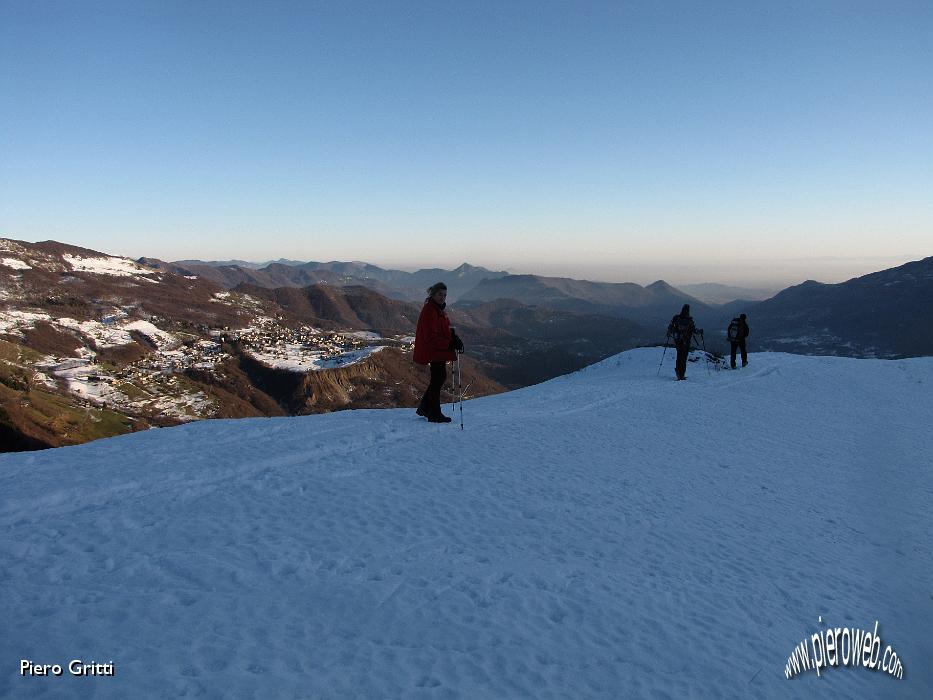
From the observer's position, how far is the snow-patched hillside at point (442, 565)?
14.6 feet

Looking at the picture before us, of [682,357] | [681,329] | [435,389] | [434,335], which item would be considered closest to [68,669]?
[434,335]

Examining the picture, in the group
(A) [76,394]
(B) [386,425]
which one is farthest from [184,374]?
(B) [386,425]

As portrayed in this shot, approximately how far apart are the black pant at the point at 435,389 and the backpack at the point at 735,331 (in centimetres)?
2109

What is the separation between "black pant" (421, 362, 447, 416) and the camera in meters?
12.3

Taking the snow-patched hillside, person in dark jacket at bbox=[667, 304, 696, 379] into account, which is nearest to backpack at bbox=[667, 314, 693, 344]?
person in dark jacket at bbox=[667, 304, 696, 379]

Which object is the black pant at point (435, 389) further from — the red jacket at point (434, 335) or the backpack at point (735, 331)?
the backpack at point (735, 331)

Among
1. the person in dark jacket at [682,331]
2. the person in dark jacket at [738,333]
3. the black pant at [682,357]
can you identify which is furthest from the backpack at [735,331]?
the person in dark jacket at [682,331]

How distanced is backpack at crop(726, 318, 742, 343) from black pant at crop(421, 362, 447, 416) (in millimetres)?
21086

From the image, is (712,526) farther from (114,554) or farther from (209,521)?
(114,554)

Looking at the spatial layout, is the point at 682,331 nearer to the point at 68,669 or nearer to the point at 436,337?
the point at 436,337

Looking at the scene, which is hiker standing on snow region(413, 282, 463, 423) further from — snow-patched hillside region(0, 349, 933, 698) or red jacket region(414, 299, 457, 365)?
snow-patched hillside region(0, 349, 933, 698)

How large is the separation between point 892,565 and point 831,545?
2.87ft

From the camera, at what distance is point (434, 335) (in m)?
11.9

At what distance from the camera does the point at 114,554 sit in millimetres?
5785
